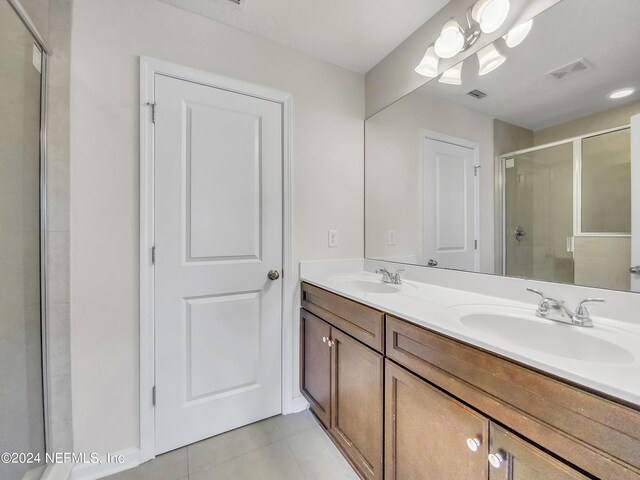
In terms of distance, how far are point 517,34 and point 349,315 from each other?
4.72ft

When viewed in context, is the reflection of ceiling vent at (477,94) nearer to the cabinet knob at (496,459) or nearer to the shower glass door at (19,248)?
the cabinet knob at (496,459)

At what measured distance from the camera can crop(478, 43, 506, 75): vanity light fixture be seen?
50.1 inches

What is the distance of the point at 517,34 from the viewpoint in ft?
3.88

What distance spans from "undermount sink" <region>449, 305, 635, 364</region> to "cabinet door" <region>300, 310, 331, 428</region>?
28.2 inches

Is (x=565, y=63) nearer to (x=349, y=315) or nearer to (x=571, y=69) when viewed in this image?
(x=571, y=69)

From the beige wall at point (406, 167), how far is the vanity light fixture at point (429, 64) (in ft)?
0.38

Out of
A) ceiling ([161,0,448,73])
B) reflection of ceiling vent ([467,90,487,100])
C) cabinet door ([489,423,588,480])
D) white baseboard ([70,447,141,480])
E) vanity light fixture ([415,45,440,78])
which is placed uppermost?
ceiling ([161,0,448,73])

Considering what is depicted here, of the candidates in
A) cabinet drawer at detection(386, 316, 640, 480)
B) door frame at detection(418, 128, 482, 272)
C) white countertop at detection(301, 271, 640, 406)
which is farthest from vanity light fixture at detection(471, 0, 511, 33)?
cabinet drawer at detection(386, 316, 640, 480)

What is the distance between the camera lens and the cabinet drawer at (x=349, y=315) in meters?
1.12

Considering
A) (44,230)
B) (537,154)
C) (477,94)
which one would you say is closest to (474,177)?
(537,154)

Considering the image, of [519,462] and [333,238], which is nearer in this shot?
[519,462]

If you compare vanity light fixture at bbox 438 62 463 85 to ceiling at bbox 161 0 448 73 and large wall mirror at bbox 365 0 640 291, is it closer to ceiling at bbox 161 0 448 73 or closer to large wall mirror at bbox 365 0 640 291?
large wall mirror at bbox 365 0 640 291

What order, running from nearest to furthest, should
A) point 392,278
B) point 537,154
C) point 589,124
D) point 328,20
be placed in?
point 589,124
point 537,154
point 328,20
point 392,278

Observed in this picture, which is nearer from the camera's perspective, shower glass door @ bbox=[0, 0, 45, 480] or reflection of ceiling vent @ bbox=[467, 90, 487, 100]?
shower glass door @ bbox=[0, 0, 45, 480]
